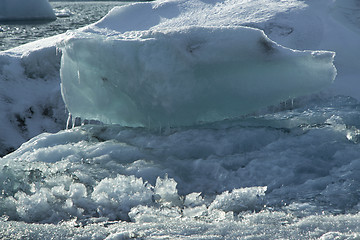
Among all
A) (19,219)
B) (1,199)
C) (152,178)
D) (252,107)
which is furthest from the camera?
(252,107)

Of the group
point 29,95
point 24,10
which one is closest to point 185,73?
point 29,95

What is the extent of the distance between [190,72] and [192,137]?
25.6 inches

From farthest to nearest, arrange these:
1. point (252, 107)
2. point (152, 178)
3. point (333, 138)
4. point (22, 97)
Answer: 1. point (22, 97)
2. point (252, 107)
3. point (333, 138)
4. point (152, 178)

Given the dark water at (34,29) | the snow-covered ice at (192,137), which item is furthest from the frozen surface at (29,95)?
the dark water at (34,29)

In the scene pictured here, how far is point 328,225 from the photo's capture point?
3299mm

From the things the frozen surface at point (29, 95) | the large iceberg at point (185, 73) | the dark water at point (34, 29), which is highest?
the large iceberg at point (185, 73)

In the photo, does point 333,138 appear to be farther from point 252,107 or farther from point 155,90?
point 155,90

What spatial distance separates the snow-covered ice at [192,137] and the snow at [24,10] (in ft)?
37.9

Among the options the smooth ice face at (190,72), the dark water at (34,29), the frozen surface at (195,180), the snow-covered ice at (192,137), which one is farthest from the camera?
the dark water at (34,29)

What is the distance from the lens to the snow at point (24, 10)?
57.7 feet

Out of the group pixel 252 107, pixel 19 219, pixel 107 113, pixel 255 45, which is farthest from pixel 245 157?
pixel 19 219

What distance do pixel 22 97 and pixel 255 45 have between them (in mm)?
3363

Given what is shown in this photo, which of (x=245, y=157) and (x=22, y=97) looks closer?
(x=245, y=157)

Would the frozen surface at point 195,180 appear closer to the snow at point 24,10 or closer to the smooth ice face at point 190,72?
the smooth ice face at point 190,72
